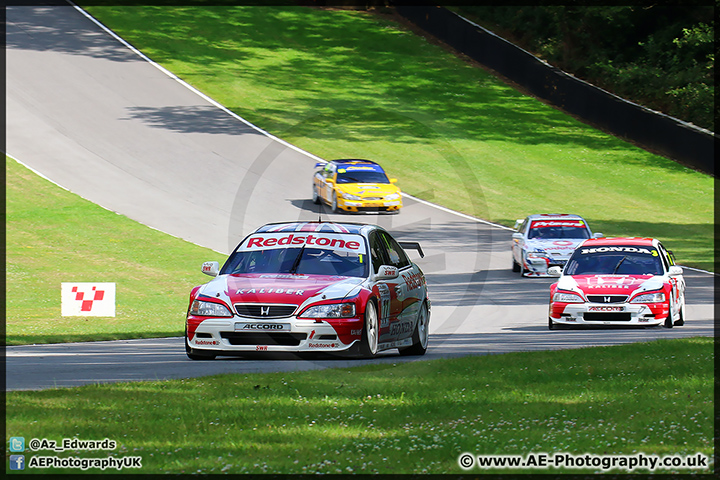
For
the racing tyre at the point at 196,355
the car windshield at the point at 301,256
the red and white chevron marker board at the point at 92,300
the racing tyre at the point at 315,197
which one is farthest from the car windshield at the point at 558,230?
the racing tyre at the point at 196,355

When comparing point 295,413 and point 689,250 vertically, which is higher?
point 295,413

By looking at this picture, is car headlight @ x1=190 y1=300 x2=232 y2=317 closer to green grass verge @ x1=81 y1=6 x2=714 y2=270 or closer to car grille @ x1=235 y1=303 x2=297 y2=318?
car grille @ x1=235 y1=303 x2=297 y2=318

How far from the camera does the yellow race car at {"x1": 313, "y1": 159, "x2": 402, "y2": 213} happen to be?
1377 inches

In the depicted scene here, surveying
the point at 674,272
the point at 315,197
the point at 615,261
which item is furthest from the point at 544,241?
the point at 315,197

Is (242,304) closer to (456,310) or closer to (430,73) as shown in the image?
(456,310)

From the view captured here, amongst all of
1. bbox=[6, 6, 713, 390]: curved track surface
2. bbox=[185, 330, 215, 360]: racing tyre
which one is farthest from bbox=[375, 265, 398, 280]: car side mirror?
bbox=[185, 330, 215, 360]: racing tyre

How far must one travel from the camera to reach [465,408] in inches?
325

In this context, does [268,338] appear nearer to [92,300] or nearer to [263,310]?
[263,310]

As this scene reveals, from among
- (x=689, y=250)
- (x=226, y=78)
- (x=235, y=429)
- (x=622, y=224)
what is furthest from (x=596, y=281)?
(x=226, y=78)

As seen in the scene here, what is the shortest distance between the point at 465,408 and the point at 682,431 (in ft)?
6.30

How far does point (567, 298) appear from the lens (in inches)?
676

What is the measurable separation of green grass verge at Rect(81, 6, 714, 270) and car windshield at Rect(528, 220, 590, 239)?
3.90 meters

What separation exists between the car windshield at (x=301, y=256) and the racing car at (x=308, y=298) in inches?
0.5

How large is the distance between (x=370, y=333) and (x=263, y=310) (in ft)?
4.37
